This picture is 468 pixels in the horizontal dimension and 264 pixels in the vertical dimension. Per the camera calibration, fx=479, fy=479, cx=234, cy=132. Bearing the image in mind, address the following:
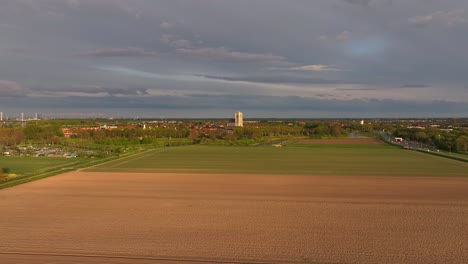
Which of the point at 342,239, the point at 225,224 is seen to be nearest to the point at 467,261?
the point at 342,239

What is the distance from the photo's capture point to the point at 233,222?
1873cm

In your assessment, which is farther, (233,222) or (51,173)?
(51,173)

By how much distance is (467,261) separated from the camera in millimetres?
13891

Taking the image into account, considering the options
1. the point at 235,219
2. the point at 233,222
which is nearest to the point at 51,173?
the point at 235,219

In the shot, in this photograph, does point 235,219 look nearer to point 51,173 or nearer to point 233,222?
point 233,222

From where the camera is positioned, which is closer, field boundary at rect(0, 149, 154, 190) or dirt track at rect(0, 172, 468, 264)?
dirt track at rect(0, 172, 468, 264)

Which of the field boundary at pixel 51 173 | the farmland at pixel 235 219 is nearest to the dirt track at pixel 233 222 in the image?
the farmland at pixel 235 219

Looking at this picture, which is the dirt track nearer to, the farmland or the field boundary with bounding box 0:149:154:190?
the farmland

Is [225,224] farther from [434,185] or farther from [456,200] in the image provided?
[434,185]

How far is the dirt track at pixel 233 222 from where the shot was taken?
14383 millimetres

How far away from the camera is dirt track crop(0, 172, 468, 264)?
14.4 meters

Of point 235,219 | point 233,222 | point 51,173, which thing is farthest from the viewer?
point 51,173

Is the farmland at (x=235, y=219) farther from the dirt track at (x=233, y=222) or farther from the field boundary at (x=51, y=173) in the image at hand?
the field boundary at (x=51, y=173)

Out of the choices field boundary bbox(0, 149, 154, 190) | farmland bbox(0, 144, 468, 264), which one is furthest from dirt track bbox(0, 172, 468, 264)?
field boundary bbox(0, 149, 154, 190)
